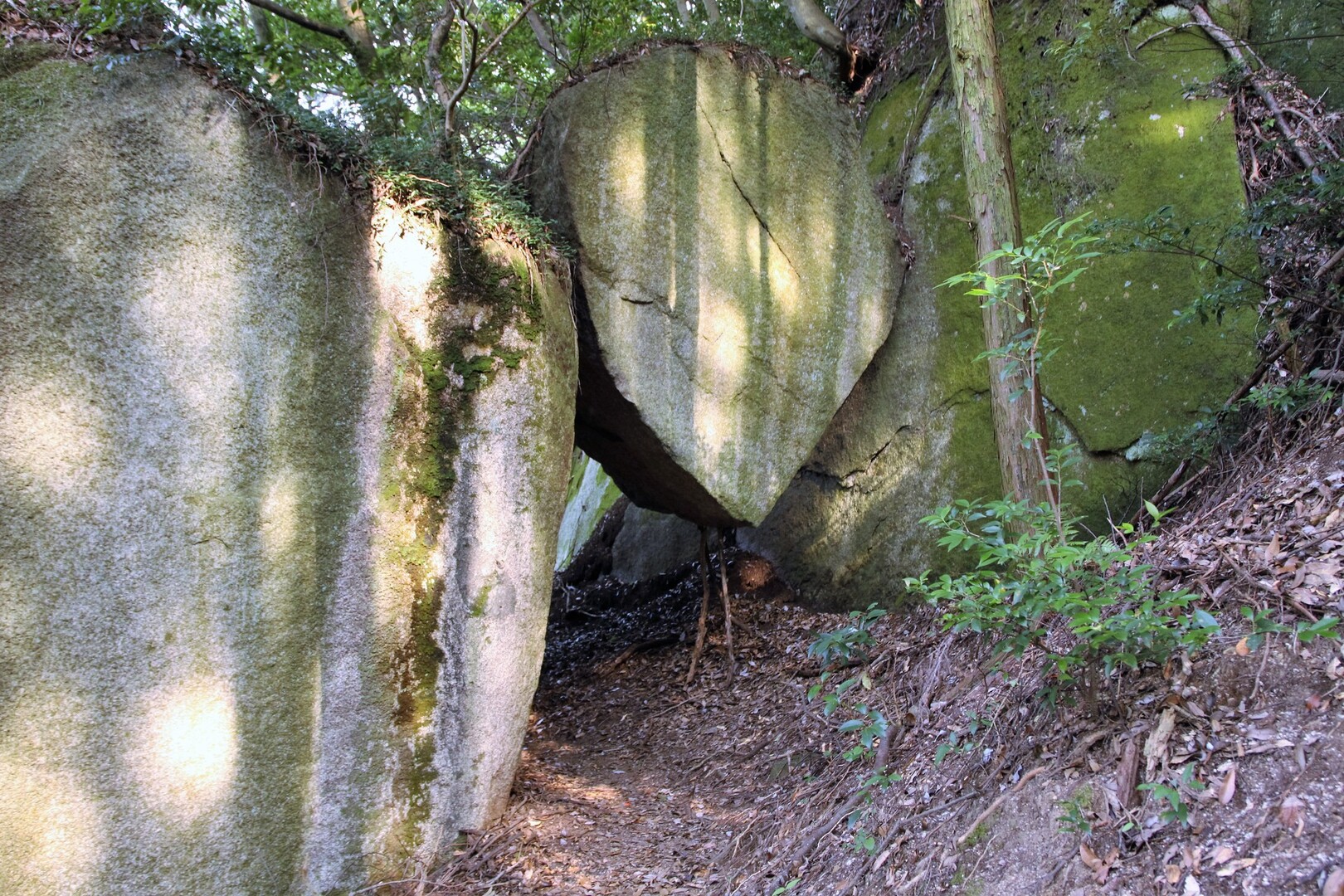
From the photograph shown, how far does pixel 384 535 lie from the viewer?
14.0 feet

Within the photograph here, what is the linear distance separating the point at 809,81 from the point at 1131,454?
3429 millimetres

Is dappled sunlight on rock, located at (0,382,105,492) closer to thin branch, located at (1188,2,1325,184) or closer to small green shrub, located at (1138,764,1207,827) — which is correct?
small green shrub, located at (1138,764,1207,827)

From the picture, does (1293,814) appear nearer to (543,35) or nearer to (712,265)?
(712,265)

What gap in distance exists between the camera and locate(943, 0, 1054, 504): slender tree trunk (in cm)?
438

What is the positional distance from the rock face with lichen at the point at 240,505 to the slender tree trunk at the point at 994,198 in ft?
7.94

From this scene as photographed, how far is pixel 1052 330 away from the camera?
5617mm

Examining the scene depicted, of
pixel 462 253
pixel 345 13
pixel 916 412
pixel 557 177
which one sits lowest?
pixel 916 412

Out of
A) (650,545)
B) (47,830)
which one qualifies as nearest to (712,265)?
(650,545)

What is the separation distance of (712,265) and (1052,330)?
7.49ft

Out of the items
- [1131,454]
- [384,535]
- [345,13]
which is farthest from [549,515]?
[345,13]

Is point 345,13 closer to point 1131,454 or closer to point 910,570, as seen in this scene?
point 910,570

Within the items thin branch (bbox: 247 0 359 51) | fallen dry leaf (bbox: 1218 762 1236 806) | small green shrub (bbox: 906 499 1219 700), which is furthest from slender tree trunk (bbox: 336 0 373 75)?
fallen dry leaf (bbox: 1218 762 1236 806)

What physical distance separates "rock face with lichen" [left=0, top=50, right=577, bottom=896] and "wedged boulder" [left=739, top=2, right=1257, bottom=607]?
271 cm

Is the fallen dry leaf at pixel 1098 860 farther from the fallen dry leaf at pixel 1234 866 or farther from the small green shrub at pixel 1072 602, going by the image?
the small green shrub at pixel 1072 602
